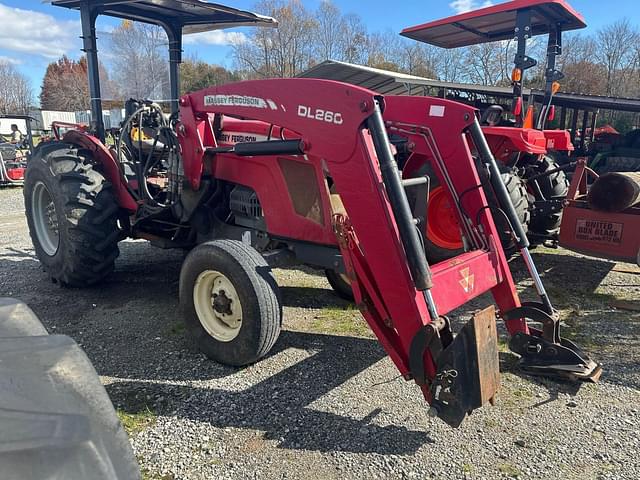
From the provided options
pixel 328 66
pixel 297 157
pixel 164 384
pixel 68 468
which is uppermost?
pixel 328 66

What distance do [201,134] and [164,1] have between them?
154 cm

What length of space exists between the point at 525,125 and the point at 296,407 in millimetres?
4344

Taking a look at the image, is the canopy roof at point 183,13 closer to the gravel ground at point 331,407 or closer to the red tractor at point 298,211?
the red tractor at point 298,211

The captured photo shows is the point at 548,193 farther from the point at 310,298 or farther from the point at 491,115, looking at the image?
the point at 310,298

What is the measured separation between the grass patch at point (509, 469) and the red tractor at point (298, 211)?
338 millimetres

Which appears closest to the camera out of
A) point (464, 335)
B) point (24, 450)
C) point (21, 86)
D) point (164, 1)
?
point (24, 450)

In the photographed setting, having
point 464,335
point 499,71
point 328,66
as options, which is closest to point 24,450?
point 464,335

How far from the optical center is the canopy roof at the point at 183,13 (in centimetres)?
458

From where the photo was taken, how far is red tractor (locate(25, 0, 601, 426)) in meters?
2.61

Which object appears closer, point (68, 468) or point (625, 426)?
point (68, 468)

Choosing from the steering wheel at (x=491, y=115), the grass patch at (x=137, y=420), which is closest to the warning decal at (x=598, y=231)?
the steering wheel at (x=491, y=115)

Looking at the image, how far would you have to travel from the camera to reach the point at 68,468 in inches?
34.9

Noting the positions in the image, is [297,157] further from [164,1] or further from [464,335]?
[164,1]

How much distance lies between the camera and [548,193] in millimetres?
5840
